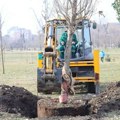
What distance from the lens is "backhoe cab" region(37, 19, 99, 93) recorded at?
46.1 ft

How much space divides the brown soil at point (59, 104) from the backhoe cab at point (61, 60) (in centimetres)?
219

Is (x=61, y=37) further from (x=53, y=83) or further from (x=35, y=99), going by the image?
(x=35, y=99)

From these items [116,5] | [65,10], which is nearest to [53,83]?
[65,10]

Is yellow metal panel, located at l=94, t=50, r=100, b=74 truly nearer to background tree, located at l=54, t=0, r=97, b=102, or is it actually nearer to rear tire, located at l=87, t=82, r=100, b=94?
rear tire, located at l=87, t=82, r=100, b=94

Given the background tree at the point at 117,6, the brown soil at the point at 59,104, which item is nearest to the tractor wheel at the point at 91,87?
the brown soil at the point at 59,104

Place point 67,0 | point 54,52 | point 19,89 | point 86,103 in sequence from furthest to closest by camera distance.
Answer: point 54,52 → point 19,89 → point 86,103 → point 67,0


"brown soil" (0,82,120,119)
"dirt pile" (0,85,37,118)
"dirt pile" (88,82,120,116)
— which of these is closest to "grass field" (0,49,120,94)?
"dirt pile" (0,85,37,118)

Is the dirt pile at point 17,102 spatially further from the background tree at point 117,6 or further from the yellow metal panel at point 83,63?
the background tree at point 117,6

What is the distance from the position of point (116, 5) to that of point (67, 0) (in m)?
14.8

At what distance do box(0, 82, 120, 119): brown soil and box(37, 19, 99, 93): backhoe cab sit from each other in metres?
2.19

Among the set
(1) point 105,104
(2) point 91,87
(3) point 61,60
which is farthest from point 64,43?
(1) point 105,104

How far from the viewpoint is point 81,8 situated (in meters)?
9.55

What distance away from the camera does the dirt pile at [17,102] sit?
1059 cm

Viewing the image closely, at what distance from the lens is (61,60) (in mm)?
14195
